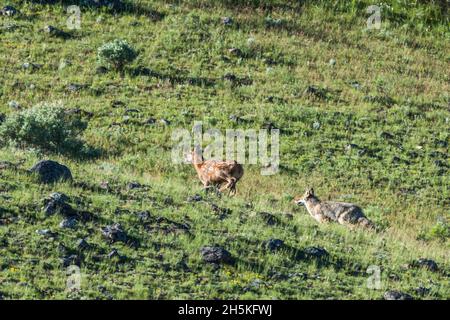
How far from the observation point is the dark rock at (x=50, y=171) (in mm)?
21391

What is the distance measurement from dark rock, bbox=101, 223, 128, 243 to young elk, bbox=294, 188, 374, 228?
5792mm

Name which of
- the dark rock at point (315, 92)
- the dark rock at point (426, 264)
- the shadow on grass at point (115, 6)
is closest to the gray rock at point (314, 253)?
the dark rock at point (426, 264)

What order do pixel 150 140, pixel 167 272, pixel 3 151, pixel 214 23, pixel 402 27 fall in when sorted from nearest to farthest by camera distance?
pixel 167 272
pixel 3 151
pixel 150 140
pixel 214 23
pixel 402 27

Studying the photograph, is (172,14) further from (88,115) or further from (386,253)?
(386,253)

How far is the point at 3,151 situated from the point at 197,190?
4522 millimetres

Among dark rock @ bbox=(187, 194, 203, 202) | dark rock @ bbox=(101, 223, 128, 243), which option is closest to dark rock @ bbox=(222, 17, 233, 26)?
dark rock @ bbox=(187, 194, 203, 202)

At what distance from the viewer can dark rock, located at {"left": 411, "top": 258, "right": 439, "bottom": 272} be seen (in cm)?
2017

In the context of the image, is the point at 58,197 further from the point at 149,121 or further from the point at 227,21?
the point at 227,21

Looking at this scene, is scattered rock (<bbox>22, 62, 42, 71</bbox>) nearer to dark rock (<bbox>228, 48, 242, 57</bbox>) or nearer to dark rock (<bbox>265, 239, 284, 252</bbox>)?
dark rock (<bbox>228, 48, 242, 57</bbox>)

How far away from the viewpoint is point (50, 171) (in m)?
21.5

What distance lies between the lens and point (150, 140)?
98.9 ft

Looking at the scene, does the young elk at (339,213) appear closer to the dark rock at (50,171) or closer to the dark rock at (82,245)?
the dark rock at (50,171)

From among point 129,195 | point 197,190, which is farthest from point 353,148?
point 129,195
